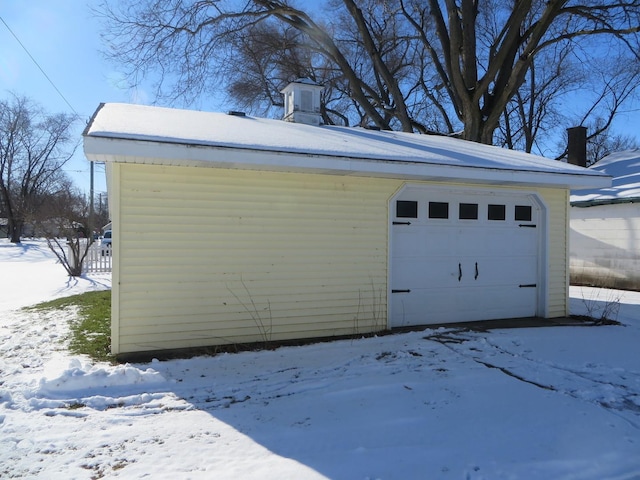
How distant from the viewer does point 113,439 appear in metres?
3.37

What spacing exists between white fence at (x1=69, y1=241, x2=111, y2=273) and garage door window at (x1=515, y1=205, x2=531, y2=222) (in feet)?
45.4

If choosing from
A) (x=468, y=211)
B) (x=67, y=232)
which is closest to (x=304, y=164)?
(x=468, y=211)

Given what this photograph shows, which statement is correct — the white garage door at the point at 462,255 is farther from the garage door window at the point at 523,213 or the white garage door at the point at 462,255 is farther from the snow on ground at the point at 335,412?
the snow on ground at the point at 335,412

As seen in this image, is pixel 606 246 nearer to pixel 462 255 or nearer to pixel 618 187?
pixel 618 187

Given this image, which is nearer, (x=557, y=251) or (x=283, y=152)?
(x=283, y=152)

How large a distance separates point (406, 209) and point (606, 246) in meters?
8.60

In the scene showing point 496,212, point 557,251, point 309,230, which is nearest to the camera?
point 309,230

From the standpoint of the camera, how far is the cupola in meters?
9.22

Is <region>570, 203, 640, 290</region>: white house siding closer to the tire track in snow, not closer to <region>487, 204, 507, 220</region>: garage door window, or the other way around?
<region>487, 204, 507, 220</region>: garage door window

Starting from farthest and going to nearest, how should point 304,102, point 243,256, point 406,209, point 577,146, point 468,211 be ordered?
point 577,146, point 304,102, point 468,211, point 406,209, point 243,256

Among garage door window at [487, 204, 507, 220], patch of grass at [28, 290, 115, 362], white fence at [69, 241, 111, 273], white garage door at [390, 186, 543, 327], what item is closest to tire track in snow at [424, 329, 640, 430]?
white garage door at [390, 186, 543, 327]

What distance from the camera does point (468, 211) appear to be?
293 inches

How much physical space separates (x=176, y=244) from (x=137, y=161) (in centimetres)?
111

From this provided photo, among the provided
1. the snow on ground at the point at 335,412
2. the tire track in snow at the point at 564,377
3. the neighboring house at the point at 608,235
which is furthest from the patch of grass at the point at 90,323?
the neighboring house at the point at 608,235
